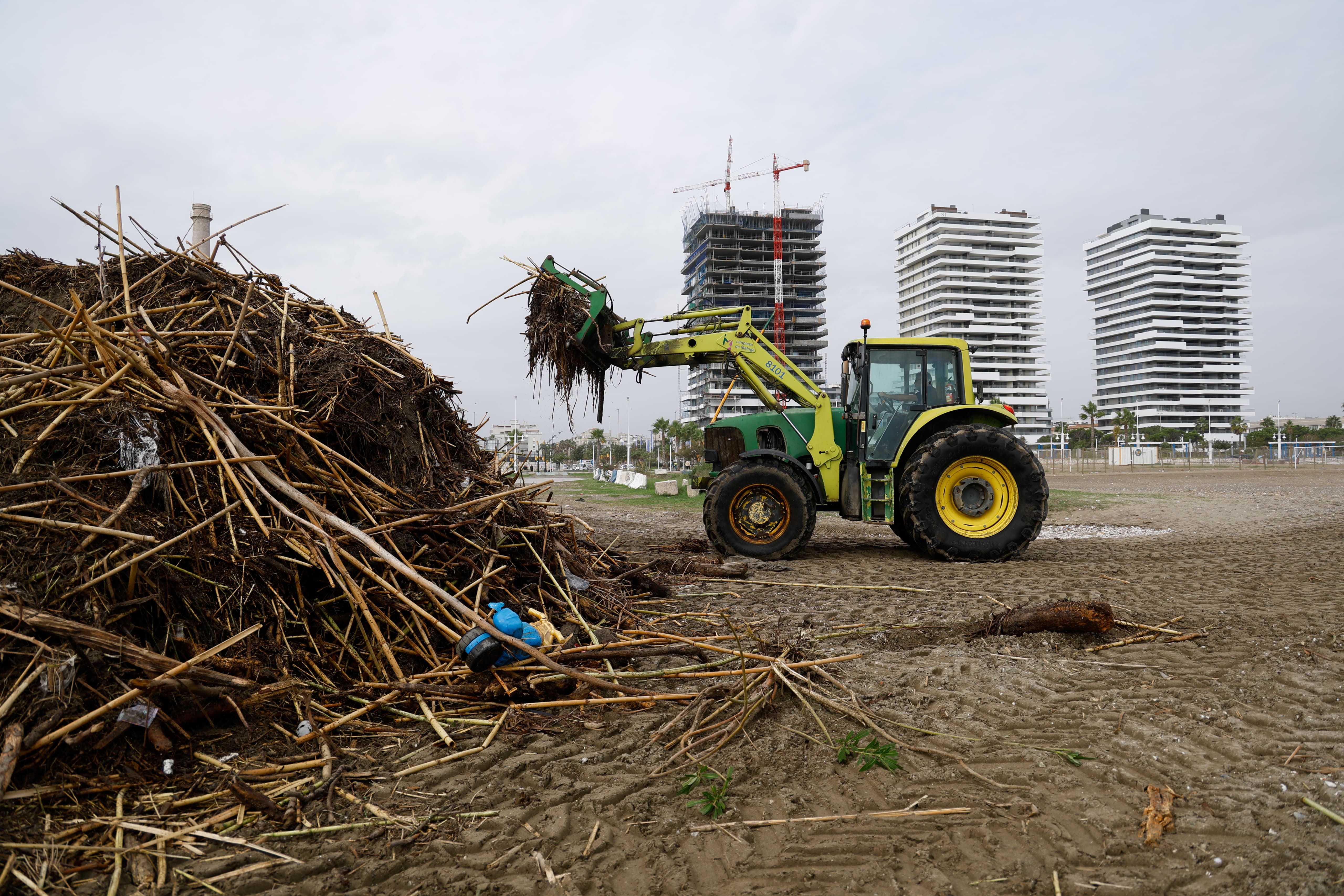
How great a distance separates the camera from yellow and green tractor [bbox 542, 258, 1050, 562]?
28.1 ft

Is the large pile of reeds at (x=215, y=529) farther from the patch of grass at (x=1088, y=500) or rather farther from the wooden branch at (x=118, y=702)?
the patch of grass at (x=1088, y=500)

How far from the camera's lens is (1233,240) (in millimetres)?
127875

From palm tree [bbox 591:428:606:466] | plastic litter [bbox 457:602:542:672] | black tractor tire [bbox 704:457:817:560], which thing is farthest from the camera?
palm tree [bbox 591:428:606:466]

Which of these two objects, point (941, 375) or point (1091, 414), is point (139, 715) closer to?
point (941, 375)

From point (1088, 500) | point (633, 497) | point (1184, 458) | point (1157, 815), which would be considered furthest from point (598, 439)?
point (1157, 815)

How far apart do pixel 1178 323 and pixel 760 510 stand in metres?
143

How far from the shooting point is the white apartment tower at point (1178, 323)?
122 m

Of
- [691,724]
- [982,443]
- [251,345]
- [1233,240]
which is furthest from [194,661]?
[1233,240]

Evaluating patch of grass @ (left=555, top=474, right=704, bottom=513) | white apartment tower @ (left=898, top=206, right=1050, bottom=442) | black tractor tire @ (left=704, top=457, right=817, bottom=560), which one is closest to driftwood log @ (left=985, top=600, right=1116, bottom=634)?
black tractor tire @ (left=704, top=457, right=817, bottom=560)

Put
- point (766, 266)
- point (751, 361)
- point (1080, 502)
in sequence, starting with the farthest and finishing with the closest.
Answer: point (766, 266), point (1080, 502), point (751, 361)

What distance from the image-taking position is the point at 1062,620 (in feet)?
16.9

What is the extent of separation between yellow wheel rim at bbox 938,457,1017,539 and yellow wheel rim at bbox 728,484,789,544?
1.90m

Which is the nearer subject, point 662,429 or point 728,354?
point 728,354

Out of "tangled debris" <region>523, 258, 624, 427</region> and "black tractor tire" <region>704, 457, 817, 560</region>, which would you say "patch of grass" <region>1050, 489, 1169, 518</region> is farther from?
"tangled debris" <region>523, 258, 624, 427</region>
